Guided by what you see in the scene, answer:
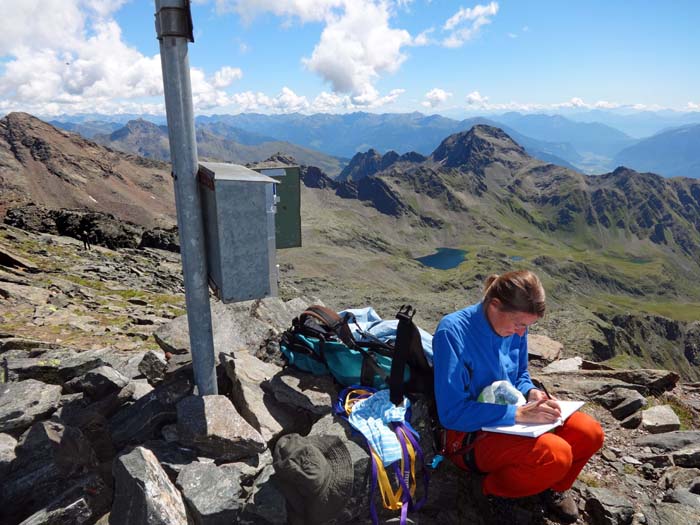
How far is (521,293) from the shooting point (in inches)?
209

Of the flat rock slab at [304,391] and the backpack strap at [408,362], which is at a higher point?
the backpack strap at [408,362]

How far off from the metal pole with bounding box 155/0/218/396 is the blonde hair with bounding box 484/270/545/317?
379 cm

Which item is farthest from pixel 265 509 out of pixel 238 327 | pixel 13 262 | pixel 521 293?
pixel 13 262

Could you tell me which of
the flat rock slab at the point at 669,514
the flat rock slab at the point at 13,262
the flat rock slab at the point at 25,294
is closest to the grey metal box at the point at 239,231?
the flat rock slab at the point at 669,514

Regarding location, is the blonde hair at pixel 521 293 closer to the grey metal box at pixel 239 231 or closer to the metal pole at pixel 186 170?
the grey metal box at pixel 239 231

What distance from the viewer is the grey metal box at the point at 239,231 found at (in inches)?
207

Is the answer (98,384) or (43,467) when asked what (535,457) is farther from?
(98,384)

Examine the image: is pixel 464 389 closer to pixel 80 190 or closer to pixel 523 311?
pixel 523 311

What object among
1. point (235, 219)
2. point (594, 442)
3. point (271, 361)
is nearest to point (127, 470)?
point (235, 219)

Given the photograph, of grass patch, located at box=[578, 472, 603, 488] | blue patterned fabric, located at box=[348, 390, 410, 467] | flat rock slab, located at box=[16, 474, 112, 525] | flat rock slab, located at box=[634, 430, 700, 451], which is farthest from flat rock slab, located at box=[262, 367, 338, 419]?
flat rock slab, located at box=[634, 430, 700, 451]

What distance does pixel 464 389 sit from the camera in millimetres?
5730

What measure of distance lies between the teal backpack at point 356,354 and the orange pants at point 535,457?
1.28 meters

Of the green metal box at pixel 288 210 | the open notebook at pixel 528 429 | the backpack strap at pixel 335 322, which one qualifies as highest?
the green metal box at pixel 288 210

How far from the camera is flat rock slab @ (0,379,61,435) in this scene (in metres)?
5.70
